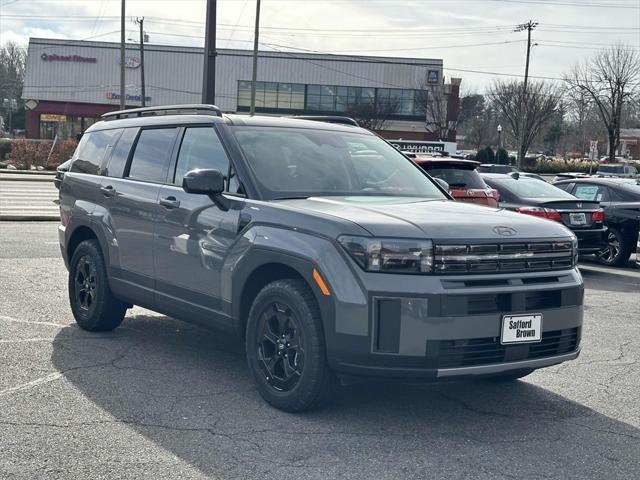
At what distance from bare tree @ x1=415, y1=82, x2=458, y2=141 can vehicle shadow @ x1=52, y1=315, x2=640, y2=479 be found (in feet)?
220

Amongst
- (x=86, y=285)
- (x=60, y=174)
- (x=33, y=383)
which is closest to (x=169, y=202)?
(x=33, y=383)

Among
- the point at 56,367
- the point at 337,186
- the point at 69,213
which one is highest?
the point at 337,186

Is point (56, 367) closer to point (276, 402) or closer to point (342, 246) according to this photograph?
point (276, 402)

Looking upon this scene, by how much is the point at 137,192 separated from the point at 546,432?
3560mm

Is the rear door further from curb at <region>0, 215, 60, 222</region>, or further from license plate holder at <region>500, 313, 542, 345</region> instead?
curb at <region>0, 215, 60, 222</region>

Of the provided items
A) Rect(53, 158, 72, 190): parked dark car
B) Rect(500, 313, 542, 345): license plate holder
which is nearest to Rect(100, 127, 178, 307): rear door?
Rect(53, 158, 72, 190): parked dark car

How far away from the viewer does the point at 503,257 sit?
4938 mm

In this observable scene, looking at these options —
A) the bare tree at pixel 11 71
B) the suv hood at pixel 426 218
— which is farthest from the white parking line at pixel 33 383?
the bare tree at pixel 11 71

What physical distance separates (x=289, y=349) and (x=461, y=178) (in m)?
7.66

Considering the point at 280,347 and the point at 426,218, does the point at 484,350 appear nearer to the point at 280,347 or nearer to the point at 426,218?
the point at 426,218

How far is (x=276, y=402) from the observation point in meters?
5.26

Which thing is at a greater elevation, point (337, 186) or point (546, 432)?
point (337, 186)

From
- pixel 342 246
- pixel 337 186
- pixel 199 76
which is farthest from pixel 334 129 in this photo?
pixel 199 76

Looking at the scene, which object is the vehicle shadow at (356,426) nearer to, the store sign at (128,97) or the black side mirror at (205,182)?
the black side mirror at (205,182)
